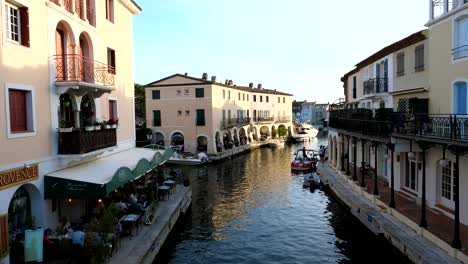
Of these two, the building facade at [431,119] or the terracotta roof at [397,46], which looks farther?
the terracotta roof at [397,46]

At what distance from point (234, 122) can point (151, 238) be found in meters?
47.8

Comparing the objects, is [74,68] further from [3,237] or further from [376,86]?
[376,86]

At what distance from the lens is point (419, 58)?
2216 centimetres

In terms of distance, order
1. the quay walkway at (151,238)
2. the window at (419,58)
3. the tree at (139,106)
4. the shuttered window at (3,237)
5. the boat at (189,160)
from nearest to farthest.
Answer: the shuttered window at (3,237) < the quay walkway at (151,238) < the window at (419,58) < the boat at (189,160) < the tree at (139,106)

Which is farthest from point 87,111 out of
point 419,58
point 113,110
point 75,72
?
point 419,58

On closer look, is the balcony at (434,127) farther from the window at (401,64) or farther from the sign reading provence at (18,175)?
the sign reading provence at (18,175)

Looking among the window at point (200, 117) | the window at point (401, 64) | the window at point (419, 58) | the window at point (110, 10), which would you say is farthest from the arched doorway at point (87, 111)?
the window at point (200, 117)

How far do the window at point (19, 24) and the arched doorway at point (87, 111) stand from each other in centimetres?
530

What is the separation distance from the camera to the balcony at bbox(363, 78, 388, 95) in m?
27.6

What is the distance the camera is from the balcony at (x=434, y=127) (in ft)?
47.3

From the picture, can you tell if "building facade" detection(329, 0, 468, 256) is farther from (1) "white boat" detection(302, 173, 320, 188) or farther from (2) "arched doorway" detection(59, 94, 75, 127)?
(2) "arched doorway" detection(59, 94, 75, 127)

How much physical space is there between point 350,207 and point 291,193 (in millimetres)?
8046

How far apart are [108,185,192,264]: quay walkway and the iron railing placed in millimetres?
15236

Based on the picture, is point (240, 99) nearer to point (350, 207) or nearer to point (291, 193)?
point (291, 193)
